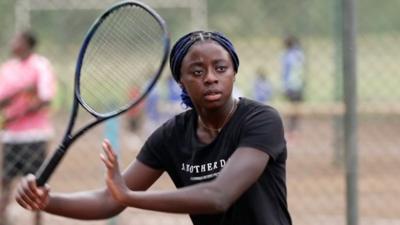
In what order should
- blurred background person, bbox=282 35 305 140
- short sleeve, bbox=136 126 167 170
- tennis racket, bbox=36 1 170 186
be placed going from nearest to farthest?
short sleeve, bbox=136 126 167 170 < tennis racket, bbox=36 1 170 186 < blurred background person, bbox=282 35 305 140

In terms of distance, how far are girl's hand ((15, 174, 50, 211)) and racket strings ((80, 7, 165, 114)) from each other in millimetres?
672

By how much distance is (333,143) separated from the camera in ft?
27.7

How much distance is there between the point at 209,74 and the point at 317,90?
499 cm

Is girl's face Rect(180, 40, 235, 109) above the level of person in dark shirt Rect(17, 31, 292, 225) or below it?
above

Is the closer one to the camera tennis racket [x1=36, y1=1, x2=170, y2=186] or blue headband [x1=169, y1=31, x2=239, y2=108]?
blue headband [x1=169, y1=31, x2=239, y2=108]

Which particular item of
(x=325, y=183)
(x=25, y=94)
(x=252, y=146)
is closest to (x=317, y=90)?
(x=325, y=183)

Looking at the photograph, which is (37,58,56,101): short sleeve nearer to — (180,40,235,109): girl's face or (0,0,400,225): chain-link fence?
(0,0,400,225): chain-link fence

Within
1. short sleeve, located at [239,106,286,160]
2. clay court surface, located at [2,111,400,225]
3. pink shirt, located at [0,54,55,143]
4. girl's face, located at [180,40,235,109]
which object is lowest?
clay court surface, located at [2,111,400,225]

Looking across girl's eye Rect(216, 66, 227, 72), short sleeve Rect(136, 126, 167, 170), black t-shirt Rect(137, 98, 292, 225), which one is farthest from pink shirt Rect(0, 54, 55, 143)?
girl's eye Rect(216, 66, 227, 72)

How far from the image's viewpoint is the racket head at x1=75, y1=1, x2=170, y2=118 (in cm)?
374

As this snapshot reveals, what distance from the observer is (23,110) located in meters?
7.71

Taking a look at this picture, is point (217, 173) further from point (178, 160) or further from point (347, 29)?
point (347, 29)

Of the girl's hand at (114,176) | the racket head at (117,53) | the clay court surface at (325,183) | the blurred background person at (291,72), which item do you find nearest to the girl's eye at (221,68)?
the racket head at (117,53)

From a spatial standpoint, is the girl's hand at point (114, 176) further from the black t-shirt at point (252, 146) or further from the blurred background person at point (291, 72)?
the blurred background person at point (291, 72)
